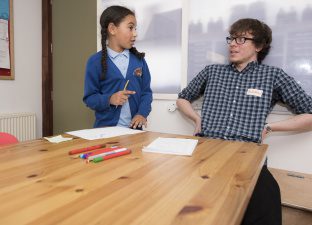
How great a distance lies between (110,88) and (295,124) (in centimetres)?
111

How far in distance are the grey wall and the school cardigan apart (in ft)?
2.89

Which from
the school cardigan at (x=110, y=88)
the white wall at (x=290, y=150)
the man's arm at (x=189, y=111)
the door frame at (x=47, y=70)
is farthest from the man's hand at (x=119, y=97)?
the door frame at (x=47, y=70)

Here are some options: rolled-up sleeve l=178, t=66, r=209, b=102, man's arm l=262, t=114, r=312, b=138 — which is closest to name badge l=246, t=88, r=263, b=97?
man's arm l=262, t=114, r=312, b=138

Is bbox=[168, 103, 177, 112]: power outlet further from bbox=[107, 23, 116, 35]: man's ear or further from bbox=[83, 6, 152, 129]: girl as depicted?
bbox=[107, 23, 116, 35]: man's ear

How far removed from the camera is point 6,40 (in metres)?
2.49

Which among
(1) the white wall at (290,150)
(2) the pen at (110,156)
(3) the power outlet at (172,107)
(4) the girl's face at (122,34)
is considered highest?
(4) the girl's face at (122,34)

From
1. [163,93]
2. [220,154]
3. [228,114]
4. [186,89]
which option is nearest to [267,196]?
[220,154]

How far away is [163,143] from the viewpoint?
1.04 meters

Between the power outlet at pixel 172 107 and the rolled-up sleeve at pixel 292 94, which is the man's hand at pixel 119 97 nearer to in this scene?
the power outlet at pixel 172 107

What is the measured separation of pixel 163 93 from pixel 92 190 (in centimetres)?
167

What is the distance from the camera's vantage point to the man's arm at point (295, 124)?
1.56 meters

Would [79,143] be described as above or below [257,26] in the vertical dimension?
below

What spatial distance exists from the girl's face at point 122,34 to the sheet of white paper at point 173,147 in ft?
2.91

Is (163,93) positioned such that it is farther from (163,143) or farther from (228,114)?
(163,143)
